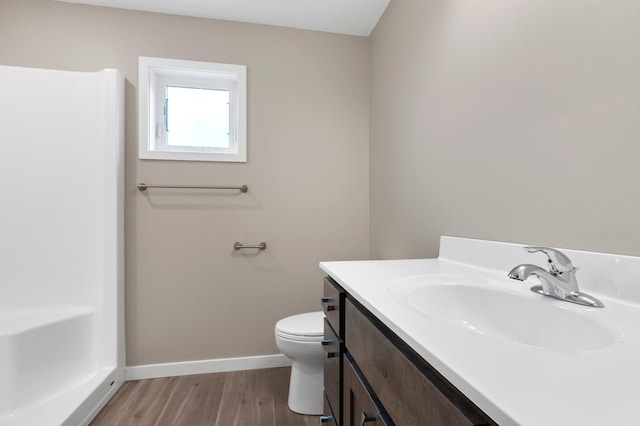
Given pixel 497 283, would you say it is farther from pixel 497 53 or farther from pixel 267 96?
pixel 267 96

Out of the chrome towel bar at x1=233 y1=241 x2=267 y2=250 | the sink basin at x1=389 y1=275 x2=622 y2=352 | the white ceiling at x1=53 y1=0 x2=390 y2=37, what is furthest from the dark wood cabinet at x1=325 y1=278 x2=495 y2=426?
the white ceiling at x1=53 y1=0 x2=390 y2=37

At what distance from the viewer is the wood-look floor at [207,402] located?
1.59 meters

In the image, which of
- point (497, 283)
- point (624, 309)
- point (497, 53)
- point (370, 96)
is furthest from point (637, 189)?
point (370, 96)

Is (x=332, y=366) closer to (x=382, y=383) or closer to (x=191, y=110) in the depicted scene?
(x=382, y=383)

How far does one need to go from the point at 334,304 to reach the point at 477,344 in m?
0.62

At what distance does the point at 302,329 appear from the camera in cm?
161

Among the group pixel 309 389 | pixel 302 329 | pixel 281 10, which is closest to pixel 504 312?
pixel 302 329

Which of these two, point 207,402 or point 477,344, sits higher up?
point 477,344

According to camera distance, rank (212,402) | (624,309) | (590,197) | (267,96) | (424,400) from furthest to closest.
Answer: (267,96) → (212,402) → (590,197) → (624,309) → (424,400)

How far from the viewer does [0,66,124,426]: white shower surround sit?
1.79 metres

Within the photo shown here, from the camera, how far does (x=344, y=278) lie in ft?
3.17

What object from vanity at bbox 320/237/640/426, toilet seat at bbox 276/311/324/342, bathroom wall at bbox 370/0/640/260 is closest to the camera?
vanity at bbox 320/237/640/426

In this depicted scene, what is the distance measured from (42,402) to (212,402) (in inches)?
31.6

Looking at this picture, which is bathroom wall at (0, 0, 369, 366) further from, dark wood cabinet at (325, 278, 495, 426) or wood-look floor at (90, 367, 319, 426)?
dark wood cabinet at (325, 278, 495, 426)
